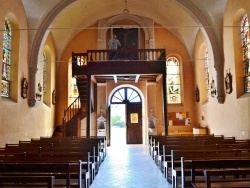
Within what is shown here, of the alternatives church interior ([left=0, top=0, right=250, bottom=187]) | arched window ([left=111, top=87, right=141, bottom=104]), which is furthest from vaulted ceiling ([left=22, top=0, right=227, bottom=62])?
arched window ([left=111, top=87, right=141, bottom=104])

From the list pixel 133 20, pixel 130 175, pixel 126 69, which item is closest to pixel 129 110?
pixel 133 20

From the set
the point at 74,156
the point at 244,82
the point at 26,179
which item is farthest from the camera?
the point at 244,82

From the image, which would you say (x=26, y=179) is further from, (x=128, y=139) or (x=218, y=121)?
(x=128, y=139)

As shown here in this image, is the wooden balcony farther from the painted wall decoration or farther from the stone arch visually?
the stone arch

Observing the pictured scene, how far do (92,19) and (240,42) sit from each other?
A: 8.15 metres

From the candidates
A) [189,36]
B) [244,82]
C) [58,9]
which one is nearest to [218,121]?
[244,82]

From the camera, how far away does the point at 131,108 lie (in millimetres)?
16312

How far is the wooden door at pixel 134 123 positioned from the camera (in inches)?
631

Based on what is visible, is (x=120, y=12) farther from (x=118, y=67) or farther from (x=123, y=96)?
(x=118, y=67)

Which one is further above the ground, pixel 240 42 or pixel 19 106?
pixel 240 42

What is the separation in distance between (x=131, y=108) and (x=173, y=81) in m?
2.90

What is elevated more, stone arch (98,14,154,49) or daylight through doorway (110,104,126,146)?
stone arch (98,14,154,49)

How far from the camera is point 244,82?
31.7 ft

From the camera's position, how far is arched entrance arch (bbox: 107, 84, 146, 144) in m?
16.0
